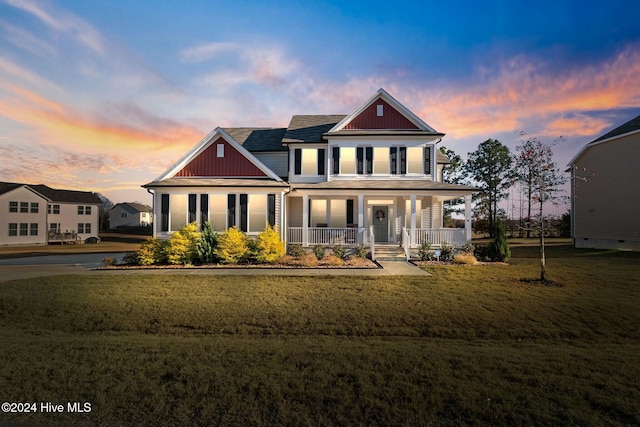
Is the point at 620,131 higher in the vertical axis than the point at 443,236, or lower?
higher

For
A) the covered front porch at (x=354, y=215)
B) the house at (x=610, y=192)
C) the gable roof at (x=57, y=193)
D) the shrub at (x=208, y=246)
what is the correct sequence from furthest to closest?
1. the gable roof at (x=57, y=193)
2. the house at (x=610, y=192)
3. the covered front porch at (x=354, y=215)
4. the shrub at (x=208, y=246)

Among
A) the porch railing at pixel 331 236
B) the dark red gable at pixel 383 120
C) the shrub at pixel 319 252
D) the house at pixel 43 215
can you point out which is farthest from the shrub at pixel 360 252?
the house at pixel 43 215

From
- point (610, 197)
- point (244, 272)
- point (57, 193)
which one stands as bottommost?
point (244, 272)

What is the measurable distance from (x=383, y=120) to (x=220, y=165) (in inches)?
398

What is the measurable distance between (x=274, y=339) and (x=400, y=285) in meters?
5.25

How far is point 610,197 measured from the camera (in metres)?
22.4

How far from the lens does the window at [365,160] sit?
18750mm

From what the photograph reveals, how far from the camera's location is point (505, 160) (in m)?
39.0

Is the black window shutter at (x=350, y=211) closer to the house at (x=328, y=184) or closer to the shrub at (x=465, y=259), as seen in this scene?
the house at (x=328, y=184)

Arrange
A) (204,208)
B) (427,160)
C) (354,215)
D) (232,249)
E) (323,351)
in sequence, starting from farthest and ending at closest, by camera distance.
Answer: (354,215) → (427,160) → (204,208) → (232,249) → (323,351)

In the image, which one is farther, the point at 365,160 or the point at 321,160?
the point at 321,160

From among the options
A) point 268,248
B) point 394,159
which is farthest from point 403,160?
point 268,248

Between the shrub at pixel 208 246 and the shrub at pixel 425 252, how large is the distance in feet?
32.8

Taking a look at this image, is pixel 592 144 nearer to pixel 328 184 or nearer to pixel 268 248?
pixel 328 184
